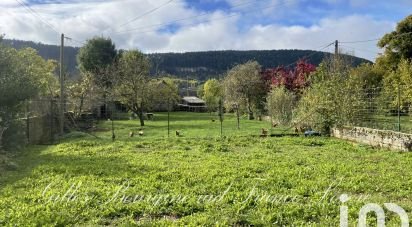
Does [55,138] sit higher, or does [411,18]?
[411,18]

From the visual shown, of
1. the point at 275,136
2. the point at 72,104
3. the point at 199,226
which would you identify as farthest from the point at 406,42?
the point at 199,226

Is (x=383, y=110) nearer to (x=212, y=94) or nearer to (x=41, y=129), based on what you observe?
(x=41, y=129)

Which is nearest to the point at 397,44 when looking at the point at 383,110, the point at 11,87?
the point at 383,110

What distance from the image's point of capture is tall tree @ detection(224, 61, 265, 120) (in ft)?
131

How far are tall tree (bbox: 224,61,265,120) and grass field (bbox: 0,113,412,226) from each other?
1125 inches

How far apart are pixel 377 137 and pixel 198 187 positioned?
9.07m

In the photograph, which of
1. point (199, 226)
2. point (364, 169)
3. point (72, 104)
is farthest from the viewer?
point (72, 104)

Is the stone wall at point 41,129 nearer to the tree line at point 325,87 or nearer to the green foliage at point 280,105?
the tree line at point 325,87

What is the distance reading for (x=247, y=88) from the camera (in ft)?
132

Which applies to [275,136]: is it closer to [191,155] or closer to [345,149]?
[345,149]

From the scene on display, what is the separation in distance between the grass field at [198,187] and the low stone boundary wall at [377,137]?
0.80 meters

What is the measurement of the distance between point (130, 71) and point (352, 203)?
26284mm

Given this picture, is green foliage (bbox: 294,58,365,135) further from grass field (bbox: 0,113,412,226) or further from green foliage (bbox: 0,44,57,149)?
green foliage (bbox: 0,44,57,149)

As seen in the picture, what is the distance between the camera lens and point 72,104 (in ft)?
93.2
